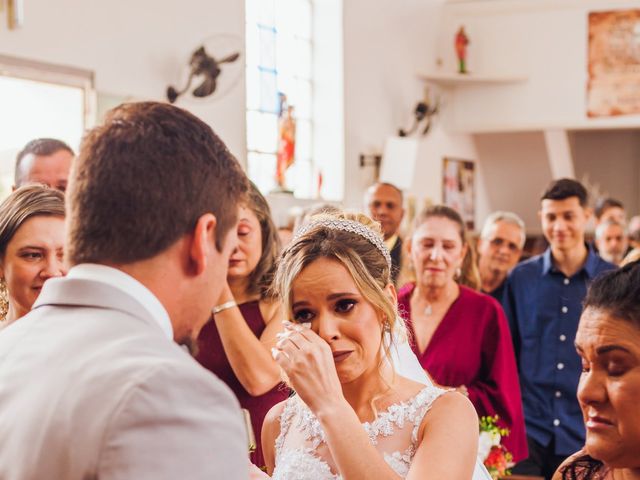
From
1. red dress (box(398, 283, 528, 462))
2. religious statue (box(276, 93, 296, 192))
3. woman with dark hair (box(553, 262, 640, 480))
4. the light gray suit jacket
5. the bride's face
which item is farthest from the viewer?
religious statue (box(276, 93, 296, 192))

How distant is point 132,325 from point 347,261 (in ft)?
3.69

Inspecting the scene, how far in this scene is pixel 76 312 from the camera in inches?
52.7

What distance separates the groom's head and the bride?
0.70 m

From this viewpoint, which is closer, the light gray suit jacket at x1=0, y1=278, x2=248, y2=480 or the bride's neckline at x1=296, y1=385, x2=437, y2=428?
the light gray suit jacket at x1=0, y1=278, x2=248, y2=480

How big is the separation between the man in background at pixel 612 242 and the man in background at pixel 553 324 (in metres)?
2.86

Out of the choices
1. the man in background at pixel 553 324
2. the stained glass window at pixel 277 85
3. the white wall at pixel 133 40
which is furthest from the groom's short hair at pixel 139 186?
the stained glass window at pixel 277 85

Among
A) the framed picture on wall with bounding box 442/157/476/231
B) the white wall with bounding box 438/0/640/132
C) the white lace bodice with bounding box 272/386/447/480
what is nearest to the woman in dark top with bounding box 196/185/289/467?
the white lace bodice with bounding box 272/386/447/480

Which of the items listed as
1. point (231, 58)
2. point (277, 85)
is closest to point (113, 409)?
point (231, 58)

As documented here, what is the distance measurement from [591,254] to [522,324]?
0.51 metres

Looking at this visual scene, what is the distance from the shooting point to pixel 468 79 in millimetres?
12898

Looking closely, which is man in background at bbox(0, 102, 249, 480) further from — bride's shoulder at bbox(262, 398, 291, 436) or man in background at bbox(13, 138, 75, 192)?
man in background at bbox(13, 138, 75, 192)

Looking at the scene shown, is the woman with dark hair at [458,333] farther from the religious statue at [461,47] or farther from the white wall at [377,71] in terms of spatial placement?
the religious statue at [461,47]

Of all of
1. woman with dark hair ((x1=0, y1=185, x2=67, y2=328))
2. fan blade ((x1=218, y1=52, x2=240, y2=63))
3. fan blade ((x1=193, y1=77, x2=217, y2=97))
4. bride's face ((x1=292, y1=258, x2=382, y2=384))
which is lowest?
bride's face ((x1=292, y1=258, x2=382, y2=384))

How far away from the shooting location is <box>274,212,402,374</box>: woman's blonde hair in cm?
237
